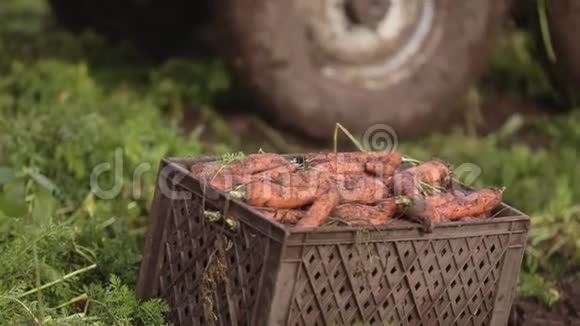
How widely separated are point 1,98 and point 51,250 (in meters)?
1.68

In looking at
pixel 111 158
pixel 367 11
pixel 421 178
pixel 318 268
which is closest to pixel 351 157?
pixel 421 178

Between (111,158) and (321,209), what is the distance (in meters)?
1.57

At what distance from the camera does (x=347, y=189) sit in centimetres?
309

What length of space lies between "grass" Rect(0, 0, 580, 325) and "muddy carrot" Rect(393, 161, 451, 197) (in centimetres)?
41

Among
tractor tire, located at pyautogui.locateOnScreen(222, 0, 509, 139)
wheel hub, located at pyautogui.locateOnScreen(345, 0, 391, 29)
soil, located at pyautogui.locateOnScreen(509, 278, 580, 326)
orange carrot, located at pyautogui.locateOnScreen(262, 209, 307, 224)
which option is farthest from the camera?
wheel hub, located at pyautogui.locateOnScreen(345, 0, 391, 29)

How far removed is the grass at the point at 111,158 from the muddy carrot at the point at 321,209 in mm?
295

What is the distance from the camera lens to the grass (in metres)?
3.34

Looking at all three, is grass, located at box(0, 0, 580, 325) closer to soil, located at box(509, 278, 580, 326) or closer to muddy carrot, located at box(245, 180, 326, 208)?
soil, located at box(509, 278, 580, 326)

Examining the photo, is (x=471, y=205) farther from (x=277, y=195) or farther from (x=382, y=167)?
(x=277, y=195)

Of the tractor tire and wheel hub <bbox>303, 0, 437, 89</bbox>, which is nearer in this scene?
the tractor tire

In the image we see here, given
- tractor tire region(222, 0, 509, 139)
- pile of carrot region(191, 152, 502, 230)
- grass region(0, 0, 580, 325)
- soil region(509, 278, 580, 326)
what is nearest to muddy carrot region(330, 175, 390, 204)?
pile of carrot region(191, 152, 502, 230)

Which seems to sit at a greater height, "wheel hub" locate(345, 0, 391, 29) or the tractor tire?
"wheel hub" locate(345, 0, 391, 29)

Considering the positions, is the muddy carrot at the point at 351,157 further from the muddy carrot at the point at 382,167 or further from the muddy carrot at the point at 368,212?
the muddy carrot at the point at 368,212

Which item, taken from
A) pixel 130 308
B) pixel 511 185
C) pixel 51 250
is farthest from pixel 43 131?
pixel 511 185
